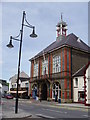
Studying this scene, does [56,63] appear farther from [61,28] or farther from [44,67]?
[61,28]

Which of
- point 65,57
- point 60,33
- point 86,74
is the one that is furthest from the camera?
point 60,33

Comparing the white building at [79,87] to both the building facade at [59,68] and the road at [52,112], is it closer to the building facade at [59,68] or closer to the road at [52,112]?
the building facade at [59,68]

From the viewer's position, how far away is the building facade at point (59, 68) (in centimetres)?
3612

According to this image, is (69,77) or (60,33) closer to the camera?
(69,77)

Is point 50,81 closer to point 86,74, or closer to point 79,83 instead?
point 79,83

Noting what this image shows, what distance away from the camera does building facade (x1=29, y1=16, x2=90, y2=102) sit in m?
36.1

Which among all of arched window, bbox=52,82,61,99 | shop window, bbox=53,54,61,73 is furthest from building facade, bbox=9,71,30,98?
shop window, bbox=53,54,61,73

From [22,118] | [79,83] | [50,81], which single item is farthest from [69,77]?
[22,118]

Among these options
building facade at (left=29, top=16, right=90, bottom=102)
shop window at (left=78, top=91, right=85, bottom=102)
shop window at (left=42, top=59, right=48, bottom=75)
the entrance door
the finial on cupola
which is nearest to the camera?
shop window at (left=78, top=91, right=85, bottom=102)

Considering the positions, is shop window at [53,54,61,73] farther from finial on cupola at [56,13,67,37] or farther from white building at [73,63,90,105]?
finial on cupola at [56,13,67,37]

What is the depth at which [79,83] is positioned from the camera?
112 feet

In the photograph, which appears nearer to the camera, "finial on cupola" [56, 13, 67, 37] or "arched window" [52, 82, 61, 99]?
"arched window" [52, 82, 61, 99]

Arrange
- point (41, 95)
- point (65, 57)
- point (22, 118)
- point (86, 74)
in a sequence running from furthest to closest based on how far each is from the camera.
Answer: point (41, 95)
point (65, 57)
point (86, 74)
point (22, 118)

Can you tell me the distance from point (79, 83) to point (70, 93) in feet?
9.01
